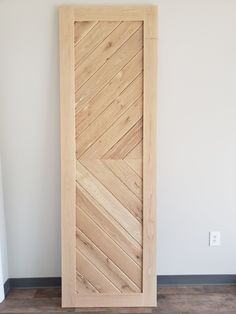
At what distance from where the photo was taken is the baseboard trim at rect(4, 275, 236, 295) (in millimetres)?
2324

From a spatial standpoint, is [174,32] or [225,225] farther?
[225,225]

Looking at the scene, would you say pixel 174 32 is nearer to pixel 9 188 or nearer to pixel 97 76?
pixel 97 76

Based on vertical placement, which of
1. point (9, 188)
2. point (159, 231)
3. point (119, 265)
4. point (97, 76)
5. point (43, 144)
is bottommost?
point (119, 265)

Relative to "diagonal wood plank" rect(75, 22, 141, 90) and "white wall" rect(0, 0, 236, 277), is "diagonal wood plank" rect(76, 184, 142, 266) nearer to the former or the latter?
"white wall" rect(0, 0, 236, 277)

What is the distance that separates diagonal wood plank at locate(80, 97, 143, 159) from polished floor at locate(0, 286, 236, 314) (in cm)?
111

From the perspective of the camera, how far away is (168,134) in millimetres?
2201

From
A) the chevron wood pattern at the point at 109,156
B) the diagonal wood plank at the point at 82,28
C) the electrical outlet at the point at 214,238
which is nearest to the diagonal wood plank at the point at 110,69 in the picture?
the chevron wood pattern at the point at 109,156

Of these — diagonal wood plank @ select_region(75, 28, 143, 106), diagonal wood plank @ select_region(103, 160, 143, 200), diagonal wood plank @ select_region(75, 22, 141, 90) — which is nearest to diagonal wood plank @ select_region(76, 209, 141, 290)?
diagonal wood plank @ select_region(103, 160, 143, 200)

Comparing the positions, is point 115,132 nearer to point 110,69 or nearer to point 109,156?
point 109,156

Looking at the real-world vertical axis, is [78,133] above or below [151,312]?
above

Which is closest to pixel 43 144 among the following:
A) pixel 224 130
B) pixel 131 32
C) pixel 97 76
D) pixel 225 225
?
pixel 97 76

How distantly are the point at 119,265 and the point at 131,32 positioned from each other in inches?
65.9

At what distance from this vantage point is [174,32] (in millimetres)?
2107

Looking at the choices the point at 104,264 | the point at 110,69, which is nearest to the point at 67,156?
the point at 110,69
